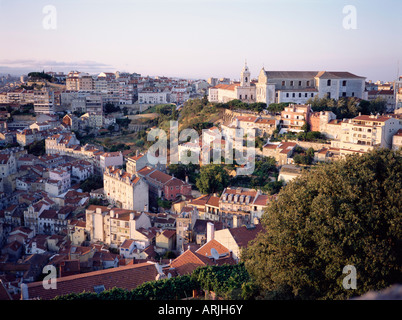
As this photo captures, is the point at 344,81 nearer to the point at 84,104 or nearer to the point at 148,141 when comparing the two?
the point at 148,141

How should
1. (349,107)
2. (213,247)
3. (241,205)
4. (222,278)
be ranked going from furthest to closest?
(349,107) → (241,205) → (213,247) → (222,278)

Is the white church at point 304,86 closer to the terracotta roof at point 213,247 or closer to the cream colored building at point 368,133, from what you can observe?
the cream colored building at point 368,133

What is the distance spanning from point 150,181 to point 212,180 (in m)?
2.59

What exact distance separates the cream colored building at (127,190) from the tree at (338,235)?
30.9 feet

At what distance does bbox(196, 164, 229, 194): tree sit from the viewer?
15203 mm

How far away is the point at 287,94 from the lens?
72.1ft

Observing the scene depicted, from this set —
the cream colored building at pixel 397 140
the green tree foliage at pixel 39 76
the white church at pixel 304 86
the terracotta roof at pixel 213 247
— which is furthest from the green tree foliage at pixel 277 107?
the green tree foliage at pixel 39 76

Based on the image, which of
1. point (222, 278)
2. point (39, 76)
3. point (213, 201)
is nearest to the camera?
point (222, 278)

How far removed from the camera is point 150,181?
16.2 m

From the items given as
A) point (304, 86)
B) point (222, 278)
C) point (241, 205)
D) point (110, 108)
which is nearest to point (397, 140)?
point (241, 205)

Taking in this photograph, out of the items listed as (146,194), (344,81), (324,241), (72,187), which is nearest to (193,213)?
(146,194)

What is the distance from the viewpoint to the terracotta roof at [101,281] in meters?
7.58

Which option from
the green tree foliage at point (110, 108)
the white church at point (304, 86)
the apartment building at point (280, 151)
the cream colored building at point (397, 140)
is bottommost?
the apartment building at point (280, 151)

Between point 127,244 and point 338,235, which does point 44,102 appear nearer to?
point 127,244
